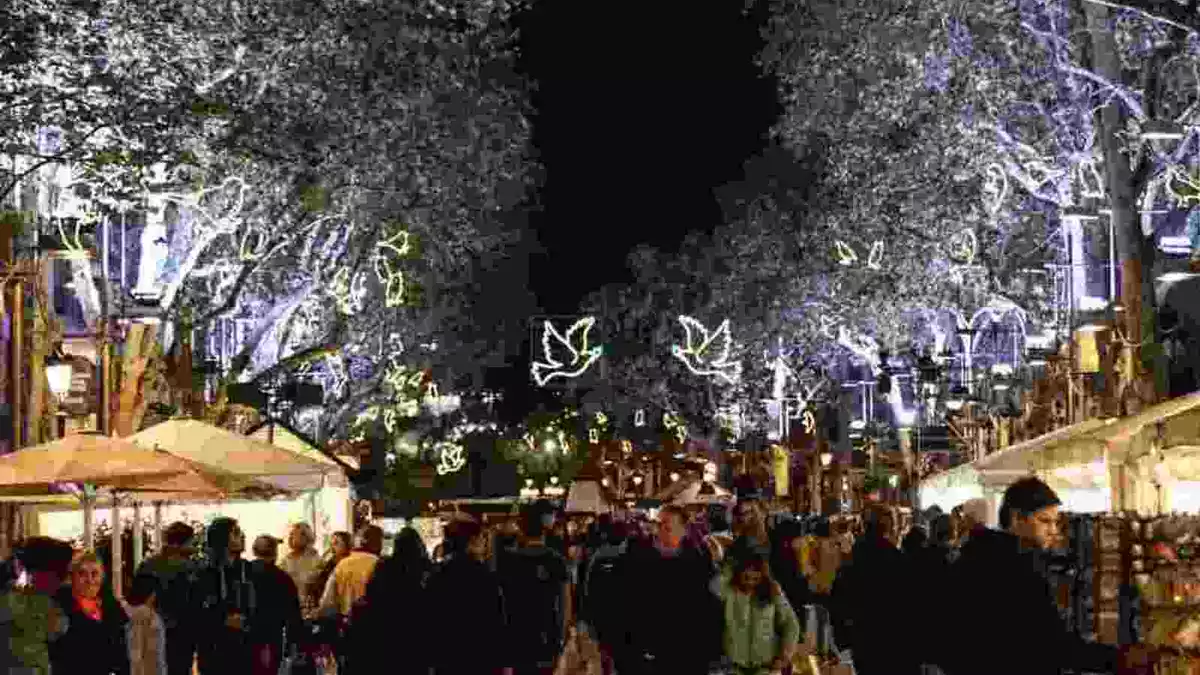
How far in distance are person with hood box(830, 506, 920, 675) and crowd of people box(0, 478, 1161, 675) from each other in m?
0.02

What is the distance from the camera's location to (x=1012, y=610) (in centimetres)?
883

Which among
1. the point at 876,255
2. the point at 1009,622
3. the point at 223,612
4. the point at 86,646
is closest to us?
the point at 1009,622

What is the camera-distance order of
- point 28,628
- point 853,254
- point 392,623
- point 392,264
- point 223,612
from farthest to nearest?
point 392,264 → point 853,254 → point 392,623 → point 223,612 → point 28,628

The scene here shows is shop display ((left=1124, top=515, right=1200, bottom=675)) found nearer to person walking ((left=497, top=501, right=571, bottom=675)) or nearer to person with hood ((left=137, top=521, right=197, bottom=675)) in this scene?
person walking ((left=497, top=501, right=571, bottom=675))

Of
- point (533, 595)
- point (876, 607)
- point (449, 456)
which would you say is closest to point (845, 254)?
point (533, 595)

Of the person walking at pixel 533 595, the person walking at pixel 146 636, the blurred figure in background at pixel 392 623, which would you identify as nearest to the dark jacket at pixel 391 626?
the blurred figure in background at pixel 392 623

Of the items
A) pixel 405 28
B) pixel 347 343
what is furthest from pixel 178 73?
pixel 347 343

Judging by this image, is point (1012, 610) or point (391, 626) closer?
point (1012, 610)

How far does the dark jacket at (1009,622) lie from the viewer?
8.78 meters

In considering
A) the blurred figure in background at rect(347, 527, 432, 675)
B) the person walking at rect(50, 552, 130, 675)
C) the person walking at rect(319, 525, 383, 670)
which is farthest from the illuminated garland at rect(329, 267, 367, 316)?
the person walking at rect(50, 552, 130, 675)

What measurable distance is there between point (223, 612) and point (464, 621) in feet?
5.06

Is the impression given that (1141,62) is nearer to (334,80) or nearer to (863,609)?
(334,80)

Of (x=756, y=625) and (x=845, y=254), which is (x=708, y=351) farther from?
(x=756, y=625)

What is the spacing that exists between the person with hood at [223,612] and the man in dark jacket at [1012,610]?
595 centimetres
